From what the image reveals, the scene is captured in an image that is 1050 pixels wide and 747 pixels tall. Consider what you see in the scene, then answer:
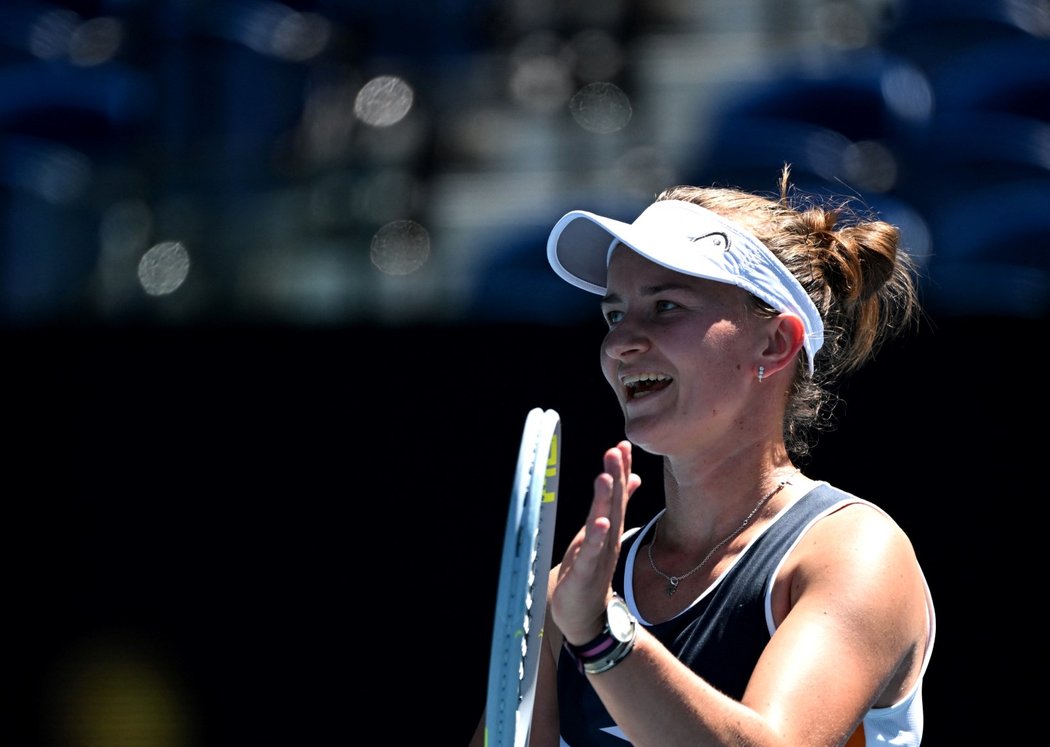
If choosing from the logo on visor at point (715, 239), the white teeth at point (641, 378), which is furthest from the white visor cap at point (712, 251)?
the white teeth at point (641, 378)

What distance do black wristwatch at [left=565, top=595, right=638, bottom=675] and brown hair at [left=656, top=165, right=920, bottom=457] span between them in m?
0.56

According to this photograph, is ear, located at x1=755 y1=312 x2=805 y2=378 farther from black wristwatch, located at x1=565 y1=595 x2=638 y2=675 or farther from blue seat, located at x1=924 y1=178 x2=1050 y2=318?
blue seat, located at x1=924 y1=178 x2=1050 y2=318

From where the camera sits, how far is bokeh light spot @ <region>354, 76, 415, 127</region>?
5.38m

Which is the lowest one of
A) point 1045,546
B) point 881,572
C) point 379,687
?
point 379,687

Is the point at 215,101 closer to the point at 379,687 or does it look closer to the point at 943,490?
the point at 379,687

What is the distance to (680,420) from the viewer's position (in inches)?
65.7

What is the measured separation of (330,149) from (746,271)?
3.90 meters

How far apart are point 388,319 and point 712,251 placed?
7.10 ft

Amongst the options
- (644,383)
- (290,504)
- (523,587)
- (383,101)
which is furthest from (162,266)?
(523,587)

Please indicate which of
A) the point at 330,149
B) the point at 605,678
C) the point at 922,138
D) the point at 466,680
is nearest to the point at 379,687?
the point at 466,680

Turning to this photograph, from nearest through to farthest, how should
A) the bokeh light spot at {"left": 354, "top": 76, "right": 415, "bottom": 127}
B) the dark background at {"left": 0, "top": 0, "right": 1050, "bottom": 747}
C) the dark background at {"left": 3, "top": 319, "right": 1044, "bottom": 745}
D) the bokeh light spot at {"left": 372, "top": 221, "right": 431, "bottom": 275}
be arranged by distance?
the dark background at {"left": 0, "top": 0, "right": 1050, "bottom": 747}
the dark background at {"left": 3, "top": 319, "right": 1044, "bottom": 745}
the bokeh light spot at {"left": 372, "top": 221, "right": 431, "bottom": 275}
the bokeh light spot at {"left": 354, "top": 76, "right": 415, "bottom": 127}

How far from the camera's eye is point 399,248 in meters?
4.87

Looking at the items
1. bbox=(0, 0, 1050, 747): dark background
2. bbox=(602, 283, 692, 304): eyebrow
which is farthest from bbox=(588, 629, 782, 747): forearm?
bbox=(0, 0, 1050, 747): dark background

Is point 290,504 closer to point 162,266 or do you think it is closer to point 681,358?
point 162,266
